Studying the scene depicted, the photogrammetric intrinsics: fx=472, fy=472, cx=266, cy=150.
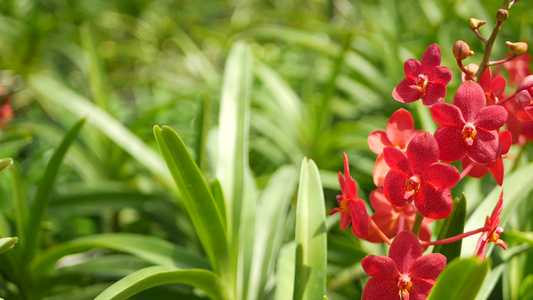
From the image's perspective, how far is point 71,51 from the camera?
209 centimetres

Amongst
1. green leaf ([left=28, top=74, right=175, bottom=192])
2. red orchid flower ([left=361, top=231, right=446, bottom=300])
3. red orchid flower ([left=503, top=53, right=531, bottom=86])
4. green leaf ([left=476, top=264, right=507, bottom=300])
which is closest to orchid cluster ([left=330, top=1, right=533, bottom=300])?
red orchid flower ([left=361, top=231, right=446, bottom=300])

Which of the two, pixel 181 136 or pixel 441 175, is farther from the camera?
pixel 181 136

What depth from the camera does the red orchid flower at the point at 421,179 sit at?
0.38m

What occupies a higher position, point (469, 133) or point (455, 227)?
point (469, 133)

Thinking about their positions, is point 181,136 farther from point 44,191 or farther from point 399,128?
point 399,128

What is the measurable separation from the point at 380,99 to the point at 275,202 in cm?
67

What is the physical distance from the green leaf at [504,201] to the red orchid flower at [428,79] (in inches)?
8.4

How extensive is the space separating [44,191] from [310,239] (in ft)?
1.19

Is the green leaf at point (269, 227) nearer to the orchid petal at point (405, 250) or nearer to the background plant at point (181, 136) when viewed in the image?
the background plant at point (181, 136)

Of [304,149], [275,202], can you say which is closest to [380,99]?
[304,149]

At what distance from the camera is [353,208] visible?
41cm

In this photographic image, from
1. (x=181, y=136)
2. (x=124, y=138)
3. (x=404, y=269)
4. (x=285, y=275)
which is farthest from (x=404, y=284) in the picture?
(x=181, y=136)

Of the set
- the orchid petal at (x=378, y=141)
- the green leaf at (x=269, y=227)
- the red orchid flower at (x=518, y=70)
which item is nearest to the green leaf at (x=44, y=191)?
the green leaf at (x=269, y=227)

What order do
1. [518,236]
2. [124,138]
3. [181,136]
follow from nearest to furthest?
[518,236] → [124,138] → [181,136]
